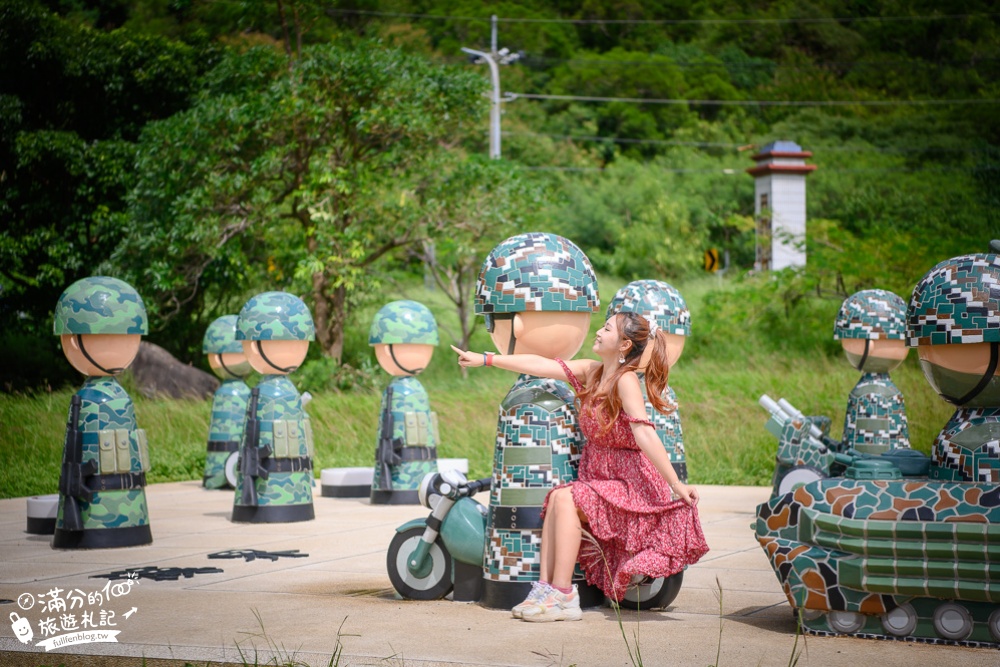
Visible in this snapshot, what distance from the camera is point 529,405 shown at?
550cm

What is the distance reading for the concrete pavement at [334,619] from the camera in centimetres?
434

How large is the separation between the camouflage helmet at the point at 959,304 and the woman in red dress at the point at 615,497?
1205mm

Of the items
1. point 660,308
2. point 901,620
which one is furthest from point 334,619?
point 660,308

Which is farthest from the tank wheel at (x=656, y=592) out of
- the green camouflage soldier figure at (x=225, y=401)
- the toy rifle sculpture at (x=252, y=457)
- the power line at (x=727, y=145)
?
the power line at (x=727, y=145)

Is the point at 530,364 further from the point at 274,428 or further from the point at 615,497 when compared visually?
the point at 274,428

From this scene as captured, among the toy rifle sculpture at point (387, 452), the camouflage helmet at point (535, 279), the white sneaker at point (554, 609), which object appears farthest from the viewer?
the toy rifle sculpture at point (387, 452)

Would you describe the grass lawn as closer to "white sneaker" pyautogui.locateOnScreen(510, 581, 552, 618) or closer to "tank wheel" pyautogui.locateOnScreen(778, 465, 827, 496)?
"tank wheel" pyautogui.locateOnScreen(778, 465, 827, 496)

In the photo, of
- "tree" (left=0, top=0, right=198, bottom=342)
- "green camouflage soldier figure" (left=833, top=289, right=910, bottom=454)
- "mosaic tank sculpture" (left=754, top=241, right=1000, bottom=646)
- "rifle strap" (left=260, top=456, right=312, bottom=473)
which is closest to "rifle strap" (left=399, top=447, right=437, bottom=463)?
"rifle strap" (left=260, top=456, right=312, bottom=473)

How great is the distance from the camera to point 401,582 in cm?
574

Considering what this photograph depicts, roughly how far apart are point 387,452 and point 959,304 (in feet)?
19.7

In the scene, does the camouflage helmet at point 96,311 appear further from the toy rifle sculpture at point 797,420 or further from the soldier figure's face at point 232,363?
the toy rifle sculpture at point 797,420

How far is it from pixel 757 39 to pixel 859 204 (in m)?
10.0

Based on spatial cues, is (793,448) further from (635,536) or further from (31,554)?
(31,554)

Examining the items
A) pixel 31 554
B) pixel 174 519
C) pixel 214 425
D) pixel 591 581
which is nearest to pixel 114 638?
pixel 591 581
